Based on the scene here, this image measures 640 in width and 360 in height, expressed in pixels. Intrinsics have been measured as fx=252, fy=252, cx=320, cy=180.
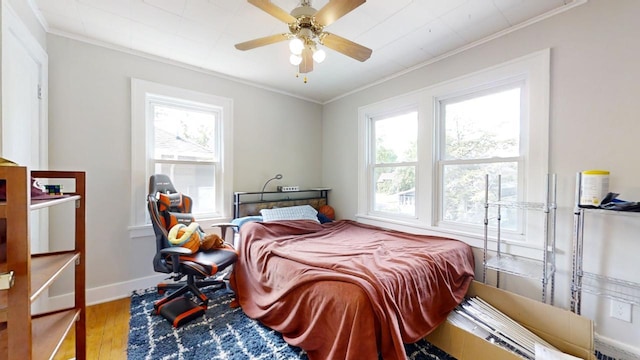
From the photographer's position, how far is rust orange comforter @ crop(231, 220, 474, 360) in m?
1.29

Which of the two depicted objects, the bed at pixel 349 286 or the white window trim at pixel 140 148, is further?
the white window trim at pixel 140 148

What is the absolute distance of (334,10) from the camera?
1.50 metres

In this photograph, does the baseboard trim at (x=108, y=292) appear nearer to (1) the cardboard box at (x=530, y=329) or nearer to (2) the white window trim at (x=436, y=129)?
(2) the white window trim at (x=436, y=129)

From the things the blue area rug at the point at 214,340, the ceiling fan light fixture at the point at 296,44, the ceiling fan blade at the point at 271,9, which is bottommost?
the blue area rug at the point at 214,340

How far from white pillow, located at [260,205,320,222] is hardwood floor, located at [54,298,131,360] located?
4.99ft

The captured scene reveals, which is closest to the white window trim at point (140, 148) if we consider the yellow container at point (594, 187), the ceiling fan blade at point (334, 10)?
the ceiling fan blade at point (334, 10)

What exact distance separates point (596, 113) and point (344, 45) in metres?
1.84

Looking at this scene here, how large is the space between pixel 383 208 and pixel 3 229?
3.12 meters

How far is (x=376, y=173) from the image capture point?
3418 millimetres

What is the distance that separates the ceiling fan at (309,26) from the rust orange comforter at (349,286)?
4.85 feet

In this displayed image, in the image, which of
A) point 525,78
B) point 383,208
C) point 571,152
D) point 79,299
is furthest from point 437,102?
point 79,299

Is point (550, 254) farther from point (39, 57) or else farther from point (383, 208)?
point (39, 57)

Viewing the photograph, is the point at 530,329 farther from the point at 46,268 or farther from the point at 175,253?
the point at 46,268

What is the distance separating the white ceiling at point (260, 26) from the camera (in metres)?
1.88
